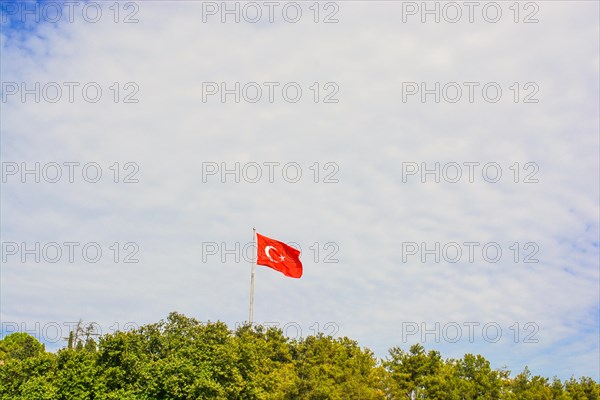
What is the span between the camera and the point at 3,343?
91.3 m

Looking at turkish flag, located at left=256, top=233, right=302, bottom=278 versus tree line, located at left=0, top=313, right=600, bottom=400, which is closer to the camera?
tree line, located at left=0, top=313, right=600, bottom=400

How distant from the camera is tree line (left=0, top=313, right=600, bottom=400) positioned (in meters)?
33.4

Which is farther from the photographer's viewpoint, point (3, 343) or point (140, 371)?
point (3, 343)

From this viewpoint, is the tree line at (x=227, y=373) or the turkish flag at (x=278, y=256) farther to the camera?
the turkish flag at (x=278, y=256)

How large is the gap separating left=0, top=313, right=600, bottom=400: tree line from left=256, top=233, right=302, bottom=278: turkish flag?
223 inches

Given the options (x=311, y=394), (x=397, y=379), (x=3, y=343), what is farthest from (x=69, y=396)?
(x=3, y=343)

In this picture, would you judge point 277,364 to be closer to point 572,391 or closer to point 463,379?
point 463,379

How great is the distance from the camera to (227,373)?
33750 mm

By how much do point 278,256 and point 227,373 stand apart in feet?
35.1

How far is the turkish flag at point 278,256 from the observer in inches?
1626

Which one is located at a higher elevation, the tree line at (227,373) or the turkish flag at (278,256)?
the turkish flag at (278,256)

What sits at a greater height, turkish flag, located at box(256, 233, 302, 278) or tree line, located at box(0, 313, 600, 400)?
turkish flag, located at box(256, 233, 302, 278)

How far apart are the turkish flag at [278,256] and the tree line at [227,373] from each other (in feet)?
18.6

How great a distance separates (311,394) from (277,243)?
10.6 meters
